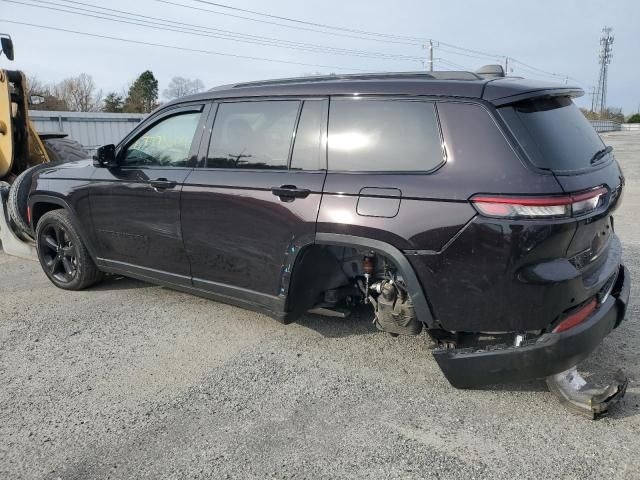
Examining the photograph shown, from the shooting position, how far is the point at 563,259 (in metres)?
Answer: 2.61

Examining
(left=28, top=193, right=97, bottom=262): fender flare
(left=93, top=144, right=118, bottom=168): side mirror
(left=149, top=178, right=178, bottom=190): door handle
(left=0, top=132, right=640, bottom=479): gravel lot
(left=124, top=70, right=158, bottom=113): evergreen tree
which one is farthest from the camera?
(left=124, top=70, right=158, bottom=113): evergreen tree

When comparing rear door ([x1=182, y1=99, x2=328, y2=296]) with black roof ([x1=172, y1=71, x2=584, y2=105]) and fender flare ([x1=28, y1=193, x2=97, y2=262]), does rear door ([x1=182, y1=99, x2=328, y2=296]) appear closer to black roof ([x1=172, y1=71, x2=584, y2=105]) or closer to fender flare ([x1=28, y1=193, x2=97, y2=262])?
black roof ([x1=172, y1=71, x2=584, y2=105])

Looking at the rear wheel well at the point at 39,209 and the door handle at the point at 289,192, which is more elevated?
the door handle at the point at 289,192

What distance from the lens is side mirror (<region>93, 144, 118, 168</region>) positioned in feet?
14.3

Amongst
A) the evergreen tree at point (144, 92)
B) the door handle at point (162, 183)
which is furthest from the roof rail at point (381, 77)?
the evergreen tree at point (144, 92)

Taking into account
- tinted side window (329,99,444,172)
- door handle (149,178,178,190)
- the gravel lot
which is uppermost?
tinted side window (329,99,444,172)

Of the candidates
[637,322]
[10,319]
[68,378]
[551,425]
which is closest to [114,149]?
[10,319]

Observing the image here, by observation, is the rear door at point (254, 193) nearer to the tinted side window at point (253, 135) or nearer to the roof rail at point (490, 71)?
the tinted side window at point (253, 135)

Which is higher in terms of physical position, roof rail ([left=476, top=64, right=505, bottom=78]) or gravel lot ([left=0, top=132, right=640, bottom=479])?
roof rail ([left=476, top=64, right=505, bottom=78])

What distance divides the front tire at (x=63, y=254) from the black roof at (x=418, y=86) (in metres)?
2.18

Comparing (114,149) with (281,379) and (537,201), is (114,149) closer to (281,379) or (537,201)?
(281,379)

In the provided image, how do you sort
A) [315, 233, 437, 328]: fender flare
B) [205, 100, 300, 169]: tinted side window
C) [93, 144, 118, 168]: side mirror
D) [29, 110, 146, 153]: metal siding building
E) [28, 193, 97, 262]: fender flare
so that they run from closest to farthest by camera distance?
[315, 233, 437, 328]: fender flare → [205, 100, 300, 169]: tinted side window → [93, 144, 118, 168]: side mirror → [28, 193, 97, 262]: fender flare → [29, 110, 146, 153]: metal siding building

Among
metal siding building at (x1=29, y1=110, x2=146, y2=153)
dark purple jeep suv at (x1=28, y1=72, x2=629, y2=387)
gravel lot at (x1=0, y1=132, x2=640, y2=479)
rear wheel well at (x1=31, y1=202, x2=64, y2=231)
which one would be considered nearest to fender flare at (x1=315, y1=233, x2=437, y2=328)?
dark purple jeep suv at (x1=28, y1=72, x2=629, y2=387)

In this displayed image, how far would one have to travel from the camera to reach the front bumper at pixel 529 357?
8.72 ft
